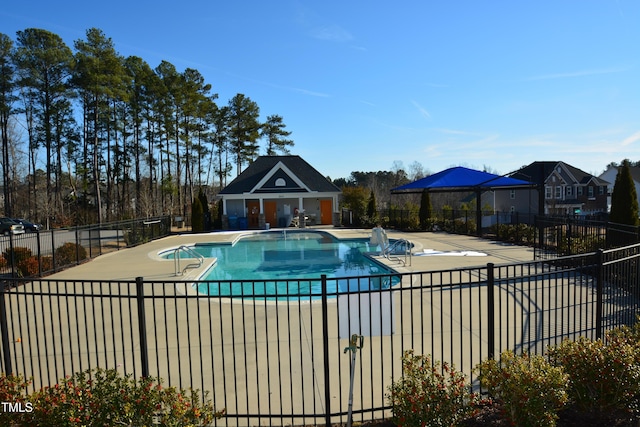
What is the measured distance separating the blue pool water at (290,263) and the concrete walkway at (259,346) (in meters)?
1.75

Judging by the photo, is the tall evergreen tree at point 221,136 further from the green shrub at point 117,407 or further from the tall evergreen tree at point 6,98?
the green shrub at point 117,407

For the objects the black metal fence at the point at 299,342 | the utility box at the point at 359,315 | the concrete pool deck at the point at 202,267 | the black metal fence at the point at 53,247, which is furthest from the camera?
the black metal fence at the point at 53,247

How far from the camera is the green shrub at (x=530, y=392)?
320 cm

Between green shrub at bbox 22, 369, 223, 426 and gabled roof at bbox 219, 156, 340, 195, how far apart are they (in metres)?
27.7

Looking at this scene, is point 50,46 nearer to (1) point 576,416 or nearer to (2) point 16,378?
(2) point 16,378

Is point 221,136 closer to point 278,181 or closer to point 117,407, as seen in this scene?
point 278,181

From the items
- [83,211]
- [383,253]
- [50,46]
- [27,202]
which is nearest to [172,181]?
[83,211]

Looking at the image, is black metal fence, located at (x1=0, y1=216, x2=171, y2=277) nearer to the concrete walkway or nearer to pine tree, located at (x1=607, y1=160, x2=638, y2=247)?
the concrete walkway

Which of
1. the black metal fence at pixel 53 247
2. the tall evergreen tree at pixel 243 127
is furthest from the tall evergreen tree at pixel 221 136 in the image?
the black metal fence at pixel 53 247

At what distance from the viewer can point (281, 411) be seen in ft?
12.4

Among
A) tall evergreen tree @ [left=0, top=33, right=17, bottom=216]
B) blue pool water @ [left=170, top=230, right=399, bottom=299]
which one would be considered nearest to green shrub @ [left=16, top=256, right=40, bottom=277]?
blue pool water @ [left=170, top=230, right=399, bottom=299]

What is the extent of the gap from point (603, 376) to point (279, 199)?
96.8 feet

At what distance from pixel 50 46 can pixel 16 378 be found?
34.1m

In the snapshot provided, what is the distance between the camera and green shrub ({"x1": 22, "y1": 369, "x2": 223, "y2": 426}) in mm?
3199
